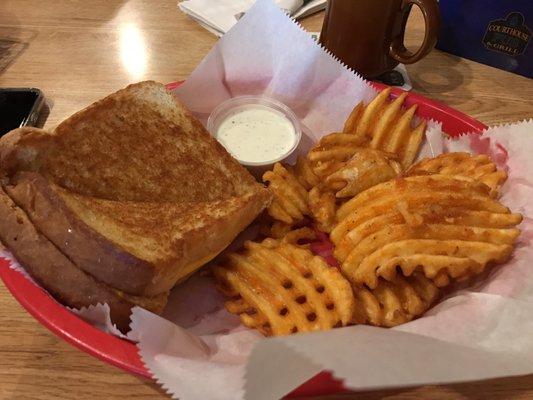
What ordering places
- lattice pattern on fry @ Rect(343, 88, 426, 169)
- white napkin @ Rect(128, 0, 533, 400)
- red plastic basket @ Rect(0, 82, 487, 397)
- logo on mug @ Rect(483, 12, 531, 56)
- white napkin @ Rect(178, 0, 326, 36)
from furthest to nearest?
1. white napkin @ Rect(178, 0, 326, 36)
2. logo on mug @ Rect(483, 12, 531, 56)
3. lattice pattern on fry @ Rect(343, 88, 426, 169)
4. red plastic basket @ Rect(0, 82, 487, 397)
5. white napkin @ Rect(128, 0, 533, 400)

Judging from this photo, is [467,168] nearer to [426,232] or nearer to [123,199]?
[426,232]

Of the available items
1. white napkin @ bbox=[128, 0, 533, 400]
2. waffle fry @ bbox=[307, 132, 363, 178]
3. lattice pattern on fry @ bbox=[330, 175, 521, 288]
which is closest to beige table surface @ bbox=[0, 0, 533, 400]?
white napkin @ bbox=[128, 0, 533, 400]

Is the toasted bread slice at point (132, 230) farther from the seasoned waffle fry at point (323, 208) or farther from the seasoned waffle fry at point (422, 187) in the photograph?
the seasoned waffle fry at point (422, 187)

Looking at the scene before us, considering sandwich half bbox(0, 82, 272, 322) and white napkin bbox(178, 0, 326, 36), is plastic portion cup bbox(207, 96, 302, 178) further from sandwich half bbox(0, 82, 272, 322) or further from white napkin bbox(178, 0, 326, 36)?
white napkin bbox(178, 0, 326, 36)

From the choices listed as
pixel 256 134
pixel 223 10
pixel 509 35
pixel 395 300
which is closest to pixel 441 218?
pixel 395 300

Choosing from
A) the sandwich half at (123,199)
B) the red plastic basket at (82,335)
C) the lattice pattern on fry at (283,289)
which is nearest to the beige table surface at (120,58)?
the red plastic basket at (82,335)

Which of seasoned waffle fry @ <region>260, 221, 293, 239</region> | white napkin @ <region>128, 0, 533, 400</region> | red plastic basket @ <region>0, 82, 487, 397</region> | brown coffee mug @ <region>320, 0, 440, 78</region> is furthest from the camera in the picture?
brown coffee mug @ <region>320, 0, 440, 78</region>

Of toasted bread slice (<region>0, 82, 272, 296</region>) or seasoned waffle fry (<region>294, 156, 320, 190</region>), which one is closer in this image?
toasted bread slice (<region>0, 82, 272, 296</region>)

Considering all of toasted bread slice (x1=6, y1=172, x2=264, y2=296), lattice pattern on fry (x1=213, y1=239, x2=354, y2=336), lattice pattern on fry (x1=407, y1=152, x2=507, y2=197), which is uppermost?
lattice pattern on fry (x1=407, y1=152, x2=507, y2=197)
